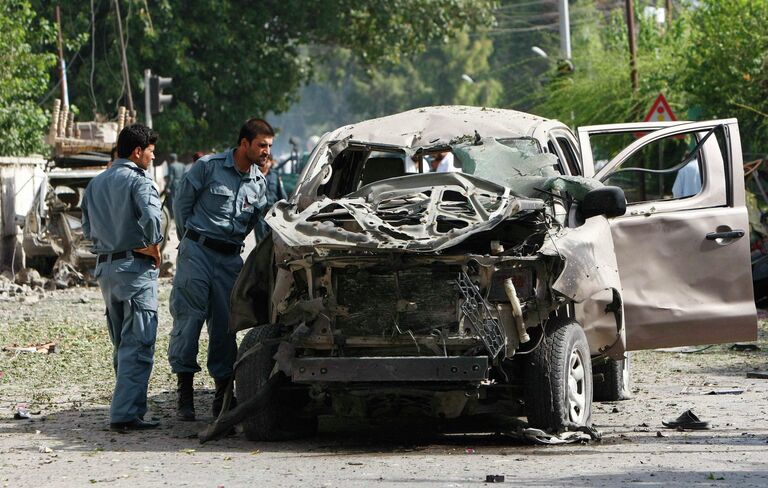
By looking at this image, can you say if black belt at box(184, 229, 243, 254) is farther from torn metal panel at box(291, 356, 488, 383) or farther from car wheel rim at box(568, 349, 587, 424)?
car wheel rim at box(568, 349, 587, 424)

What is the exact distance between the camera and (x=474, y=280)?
7988 mm

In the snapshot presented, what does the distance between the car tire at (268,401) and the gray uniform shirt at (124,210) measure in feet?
3.34

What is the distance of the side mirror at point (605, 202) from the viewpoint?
841 centimetres

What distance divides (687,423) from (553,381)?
124 centimetres

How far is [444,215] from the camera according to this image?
8195 millimetres

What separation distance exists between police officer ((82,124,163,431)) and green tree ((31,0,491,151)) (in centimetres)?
2572

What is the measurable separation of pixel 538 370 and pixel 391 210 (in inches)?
48.7

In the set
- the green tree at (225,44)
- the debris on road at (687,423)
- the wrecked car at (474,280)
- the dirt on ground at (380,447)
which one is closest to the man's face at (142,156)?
the wrecked car at (474,280)

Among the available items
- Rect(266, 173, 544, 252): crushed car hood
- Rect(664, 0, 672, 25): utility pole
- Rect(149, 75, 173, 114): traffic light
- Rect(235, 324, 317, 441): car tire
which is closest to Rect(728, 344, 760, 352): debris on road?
Rect(266, 173, 544, 252): crushed car hood

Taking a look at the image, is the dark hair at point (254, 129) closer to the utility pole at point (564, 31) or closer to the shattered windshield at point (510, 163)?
the shattered windshield at point (510, 163)

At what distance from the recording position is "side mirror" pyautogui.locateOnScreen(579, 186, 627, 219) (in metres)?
8.41

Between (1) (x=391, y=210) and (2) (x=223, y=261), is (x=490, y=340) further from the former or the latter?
(2) (x=223, y=261)

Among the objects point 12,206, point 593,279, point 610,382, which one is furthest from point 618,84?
point 593,279

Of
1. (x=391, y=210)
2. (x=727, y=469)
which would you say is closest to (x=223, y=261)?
(x=391, y=210)
